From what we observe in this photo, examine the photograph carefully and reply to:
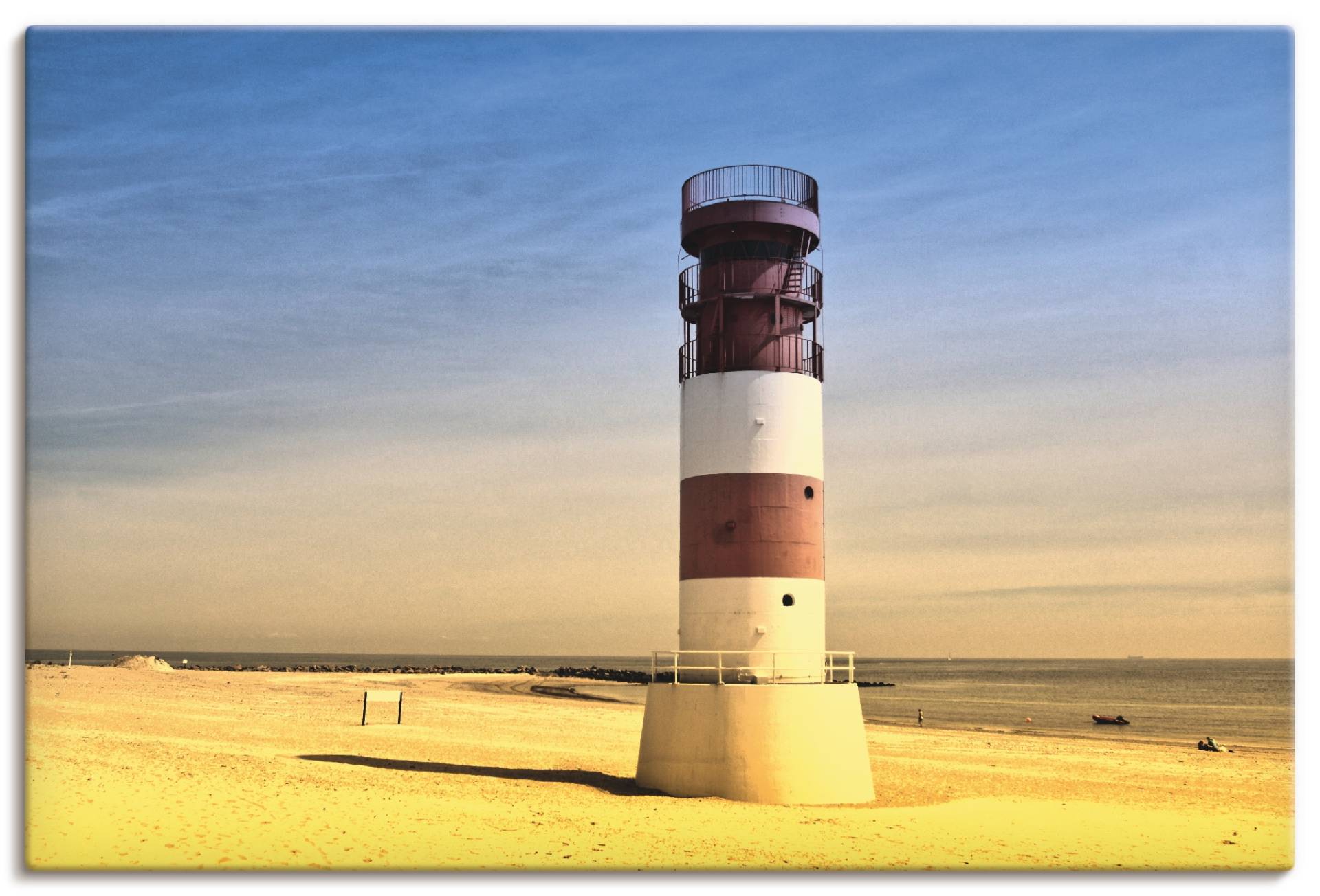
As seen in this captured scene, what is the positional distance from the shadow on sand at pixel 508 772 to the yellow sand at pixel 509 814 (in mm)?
68

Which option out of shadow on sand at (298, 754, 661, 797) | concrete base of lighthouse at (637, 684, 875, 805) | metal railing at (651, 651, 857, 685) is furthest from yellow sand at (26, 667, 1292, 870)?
metal railing at (651, 651, 857, 685)

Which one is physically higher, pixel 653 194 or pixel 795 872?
pixel 653 194

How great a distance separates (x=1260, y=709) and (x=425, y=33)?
53.0 m

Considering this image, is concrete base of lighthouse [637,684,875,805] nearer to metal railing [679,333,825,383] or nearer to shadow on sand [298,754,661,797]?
shadow on sand [298,754,661,797]

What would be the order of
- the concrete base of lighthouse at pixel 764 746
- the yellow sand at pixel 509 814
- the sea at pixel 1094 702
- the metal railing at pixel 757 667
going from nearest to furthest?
1. the yellow sand at pixel 509 814
2. the concrete base of lighthouse at pixel 764 746
3. the metal railing at pixel 757 667
4. the sea at pixel 1094 702

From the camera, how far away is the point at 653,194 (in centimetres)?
1392

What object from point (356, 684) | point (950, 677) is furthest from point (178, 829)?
point (950, 677)

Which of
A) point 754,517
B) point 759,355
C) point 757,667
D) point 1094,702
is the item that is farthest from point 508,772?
point 1094,702

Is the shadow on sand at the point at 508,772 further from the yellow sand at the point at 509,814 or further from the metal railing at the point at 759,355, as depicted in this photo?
the metal railing at the point at 759,355

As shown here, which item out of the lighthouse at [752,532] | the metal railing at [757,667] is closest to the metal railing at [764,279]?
the lighthouse at [752,532]

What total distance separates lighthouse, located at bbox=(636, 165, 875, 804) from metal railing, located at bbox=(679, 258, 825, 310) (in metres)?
0.02

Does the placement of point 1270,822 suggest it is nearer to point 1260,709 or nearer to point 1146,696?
point 1260,709

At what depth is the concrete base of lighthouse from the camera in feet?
42.5

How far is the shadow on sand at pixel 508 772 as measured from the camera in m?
14.9
